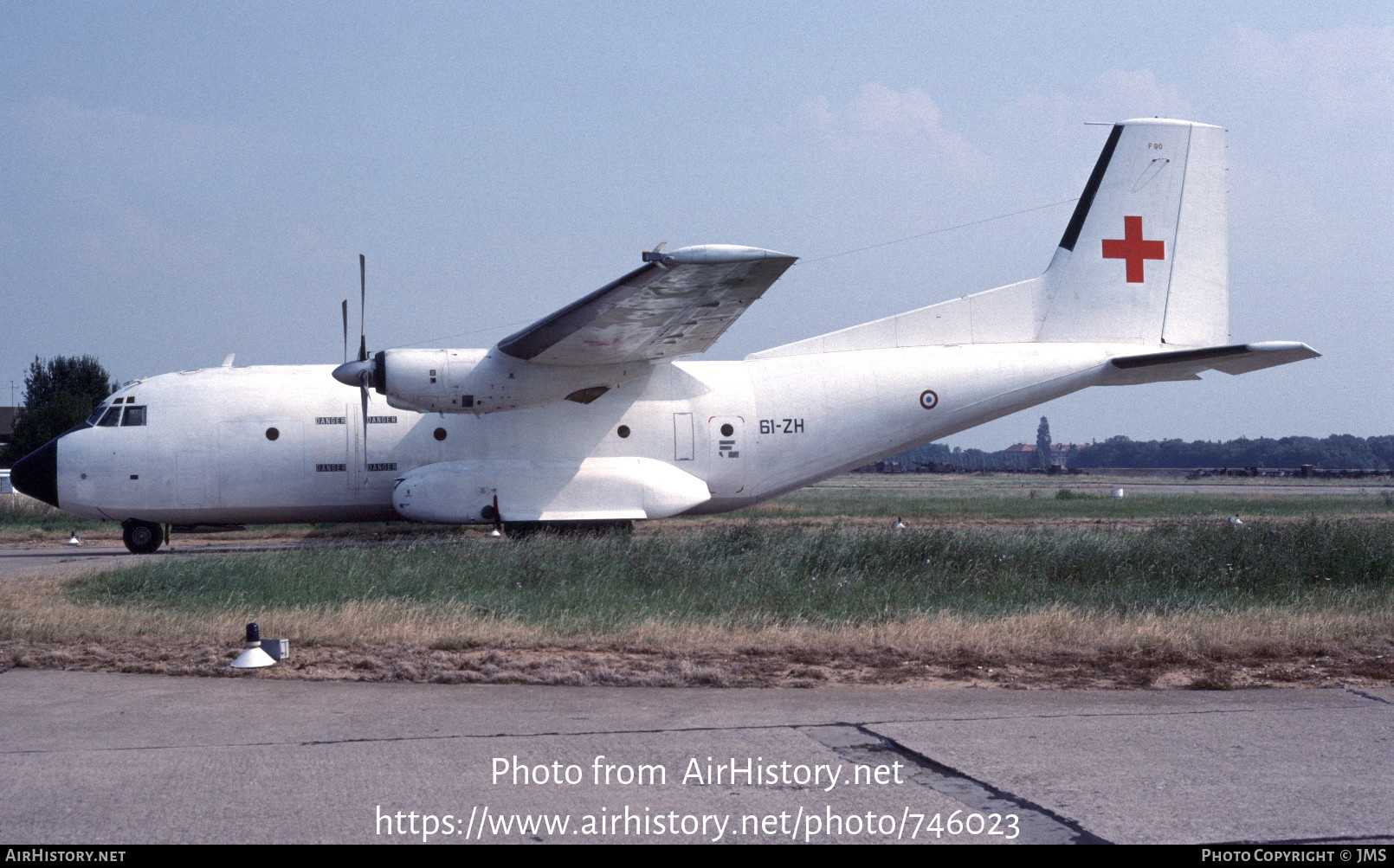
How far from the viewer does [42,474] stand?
57.2 ft

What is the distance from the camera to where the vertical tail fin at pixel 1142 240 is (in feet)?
60.4

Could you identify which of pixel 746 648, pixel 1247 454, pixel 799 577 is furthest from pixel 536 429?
pixel 1247 454

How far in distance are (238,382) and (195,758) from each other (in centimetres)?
1392

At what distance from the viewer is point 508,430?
1747cm

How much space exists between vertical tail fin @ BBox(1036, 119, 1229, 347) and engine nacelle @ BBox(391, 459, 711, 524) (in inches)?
294

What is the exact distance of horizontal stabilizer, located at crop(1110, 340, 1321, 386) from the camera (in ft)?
53.8

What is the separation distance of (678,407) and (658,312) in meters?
3.28

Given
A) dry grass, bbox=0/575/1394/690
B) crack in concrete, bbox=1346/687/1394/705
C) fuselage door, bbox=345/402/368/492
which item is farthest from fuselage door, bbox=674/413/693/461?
crack in concrete, bbox=1346/687/1394/705

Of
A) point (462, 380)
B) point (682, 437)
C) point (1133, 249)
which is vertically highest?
point (1133, 249)

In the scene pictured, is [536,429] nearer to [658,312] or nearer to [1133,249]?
[658,312]

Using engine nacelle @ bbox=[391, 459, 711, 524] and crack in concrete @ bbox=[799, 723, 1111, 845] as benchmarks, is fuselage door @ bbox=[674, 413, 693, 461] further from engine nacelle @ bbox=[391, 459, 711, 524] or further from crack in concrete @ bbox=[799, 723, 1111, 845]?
crack in concrete @ bbox=[799, 723, 1111, 845]

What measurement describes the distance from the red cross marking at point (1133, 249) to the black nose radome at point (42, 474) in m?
18.5

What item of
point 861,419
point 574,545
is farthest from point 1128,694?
point 861,419

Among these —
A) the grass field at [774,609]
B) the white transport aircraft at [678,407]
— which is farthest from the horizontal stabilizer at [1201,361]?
the grass field at [774,609]
